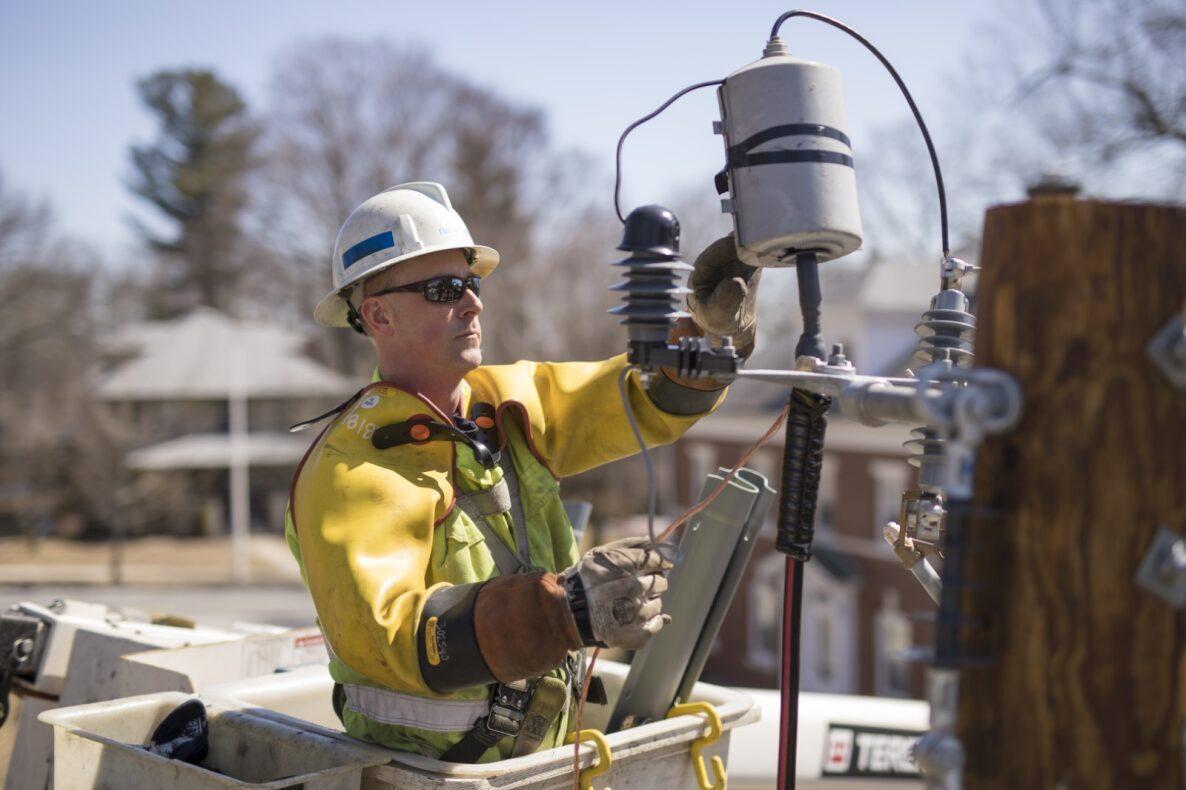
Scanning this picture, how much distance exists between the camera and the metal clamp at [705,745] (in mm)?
3102

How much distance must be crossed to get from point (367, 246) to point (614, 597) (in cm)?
134

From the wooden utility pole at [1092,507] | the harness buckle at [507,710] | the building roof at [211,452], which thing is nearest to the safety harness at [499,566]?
the harness buckle at [507,710]

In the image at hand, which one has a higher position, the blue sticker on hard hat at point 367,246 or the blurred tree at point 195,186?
the blurred tree at point 195,186

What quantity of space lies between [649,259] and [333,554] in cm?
95

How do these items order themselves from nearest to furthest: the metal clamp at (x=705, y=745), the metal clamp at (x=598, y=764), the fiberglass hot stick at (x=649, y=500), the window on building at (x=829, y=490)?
the fiberglass hot stick at (x=649, y=500) → the metal clamp at (x=598, y=764) → the metal clamp at (x=705, y=745) → the window on building at (x=829, y=490)

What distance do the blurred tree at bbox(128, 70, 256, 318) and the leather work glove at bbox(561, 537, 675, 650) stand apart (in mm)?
42379

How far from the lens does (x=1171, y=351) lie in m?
1.73

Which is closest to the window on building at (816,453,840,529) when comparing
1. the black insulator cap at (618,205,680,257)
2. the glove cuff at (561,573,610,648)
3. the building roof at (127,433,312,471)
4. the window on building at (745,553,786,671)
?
the window on building at (745,553,786,671)

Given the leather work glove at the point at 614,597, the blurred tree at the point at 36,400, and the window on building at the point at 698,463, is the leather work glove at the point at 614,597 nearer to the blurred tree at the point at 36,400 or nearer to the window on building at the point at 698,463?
the window on building at the point at 698,463

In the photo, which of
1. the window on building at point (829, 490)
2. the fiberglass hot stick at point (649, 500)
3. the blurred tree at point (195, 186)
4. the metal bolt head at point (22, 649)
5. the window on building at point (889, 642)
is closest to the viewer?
the fiberglass hot stick at point (649, 500)

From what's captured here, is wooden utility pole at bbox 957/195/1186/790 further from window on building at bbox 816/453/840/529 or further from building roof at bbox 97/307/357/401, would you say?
building roof at bbox 97/307/357/401

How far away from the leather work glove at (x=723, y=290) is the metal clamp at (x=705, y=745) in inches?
39.5

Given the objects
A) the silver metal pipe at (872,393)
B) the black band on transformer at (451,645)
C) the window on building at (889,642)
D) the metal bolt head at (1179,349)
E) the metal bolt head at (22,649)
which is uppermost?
the metal bolt head at (1179,349)

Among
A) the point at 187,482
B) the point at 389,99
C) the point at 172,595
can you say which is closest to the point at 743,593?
the point at 172,595
